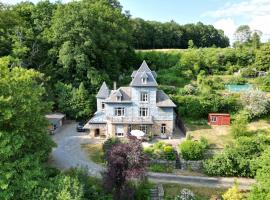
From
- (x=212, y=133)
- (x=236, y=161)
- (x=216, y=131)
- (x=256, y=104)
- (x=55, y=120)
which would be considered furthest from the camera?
(x=55, y=120)

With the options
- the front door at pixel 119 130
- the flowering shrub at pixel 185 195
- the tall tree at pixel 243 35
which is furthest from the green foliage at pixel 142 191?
the tall tree at pixel 243 35

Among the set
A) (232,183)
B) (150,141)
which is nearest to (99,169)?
(150,141)

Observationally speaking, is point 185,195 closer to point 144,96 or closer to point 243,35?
point 144,96

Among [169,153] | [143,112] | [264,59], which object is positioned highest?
[264,59]

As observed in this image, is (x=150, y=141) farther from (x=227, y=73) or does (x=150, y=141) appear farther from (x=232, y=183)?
(x=227, y=73)

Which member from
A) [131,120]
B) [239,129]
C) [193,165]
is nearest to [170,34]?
[131,120]

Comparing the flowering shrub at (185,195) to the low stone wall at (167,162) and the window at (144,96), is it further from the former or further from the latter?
the window at (144,96)

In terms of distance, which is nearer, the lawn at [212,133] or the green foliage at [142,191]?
the green foliage at [142,191]

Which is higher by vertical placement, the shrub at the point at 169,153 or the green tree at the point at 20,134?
the green tree at the point at 20,134
